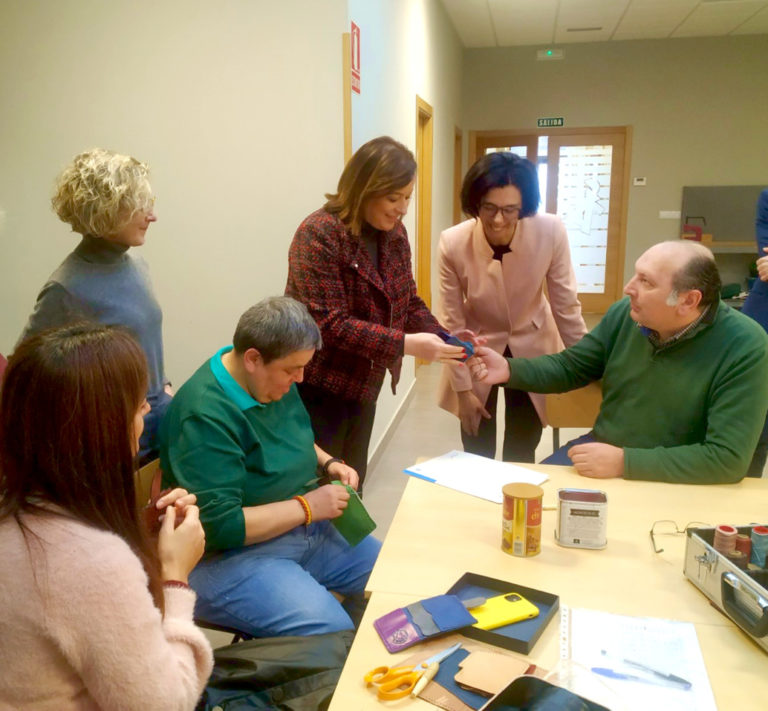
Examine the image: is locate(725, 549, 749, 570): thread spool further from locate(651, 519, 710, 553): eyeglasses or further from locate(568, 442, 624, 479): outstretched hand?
locate(568, 442, 624, 479): outstretched hand

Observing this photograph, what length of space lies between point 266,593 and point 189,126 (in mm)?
2254

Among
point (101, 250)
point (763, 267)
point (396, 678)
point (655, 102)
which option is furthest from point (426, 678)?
point (655, 102)

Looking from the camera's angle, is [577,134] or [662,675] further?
[577,134]

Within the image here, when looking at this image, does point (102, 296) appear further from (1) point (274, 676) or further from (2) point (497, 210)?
(2) point (497, 210)

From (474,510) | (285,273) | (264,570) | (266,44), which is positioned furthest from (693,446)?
(266,44)

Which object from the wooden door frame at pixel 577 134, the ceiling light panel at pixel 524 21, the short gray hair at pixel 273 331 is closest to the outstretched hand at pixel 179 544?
the short gray hair at pixel 273 331

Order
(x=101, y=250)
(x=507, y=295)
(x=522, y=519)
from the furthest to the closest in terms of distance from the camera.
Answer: (x=507, y=295) → (x=101, y=250) → (x=522, y=519)

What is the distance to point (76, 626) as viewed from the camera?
0.85m

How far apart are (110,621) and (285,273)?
7.54 feet

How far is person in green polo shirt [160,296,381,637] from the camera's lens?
4.72 ft

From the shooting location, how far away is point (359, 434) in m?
2.29

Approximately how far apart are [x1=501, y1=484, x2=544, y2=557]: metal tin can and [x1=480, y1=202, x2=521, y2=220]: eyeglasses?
3.79 feet

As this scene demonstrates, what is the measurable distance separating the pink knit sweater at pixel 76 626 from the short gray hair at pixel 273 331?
0.68 meters

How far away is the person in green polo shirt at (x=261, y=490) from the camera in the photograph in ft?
4.72
